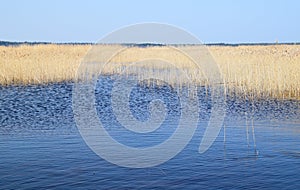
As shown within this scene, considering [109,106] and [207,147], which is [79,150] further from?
[109,106]

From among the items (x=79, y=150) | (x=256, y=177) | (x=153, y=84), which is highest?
(x=153, y=84)

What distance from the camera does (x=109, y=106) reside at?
13359 mm

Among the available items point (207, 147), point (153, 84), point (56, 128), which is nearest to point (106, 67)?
point (153, 84)

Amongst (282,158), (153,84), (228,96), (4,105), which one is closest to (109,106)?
(4,105)

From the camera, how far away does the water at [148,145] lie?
19.5 ft

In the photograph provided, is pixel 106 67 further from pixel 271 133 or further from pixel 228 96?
pixel 271 133

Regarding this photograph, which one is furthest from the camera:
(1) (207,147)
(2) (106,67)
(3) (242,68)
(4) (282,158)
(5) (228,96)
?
(2) (106,67)

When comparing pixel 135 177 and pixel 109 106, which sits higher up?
pixel 109 106

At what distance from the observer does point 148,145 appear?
320 inches

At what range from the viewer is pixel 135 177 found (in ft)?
20.2

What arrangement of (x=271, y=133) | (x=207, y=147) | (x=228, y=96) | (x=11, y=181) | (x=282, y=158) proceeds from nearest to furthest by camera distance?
(x=11, y=181)
(x=282, y=158)
(x=207, y=147)
(x=271, y=133)
(x=228, y=96)

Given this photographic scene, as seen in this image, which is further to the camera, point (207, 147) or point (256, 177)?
point (207, 147)

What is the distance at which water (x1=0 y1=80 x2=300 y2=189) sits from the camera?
5.93 metres

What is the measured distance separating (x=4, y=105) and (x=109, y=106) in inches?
123
